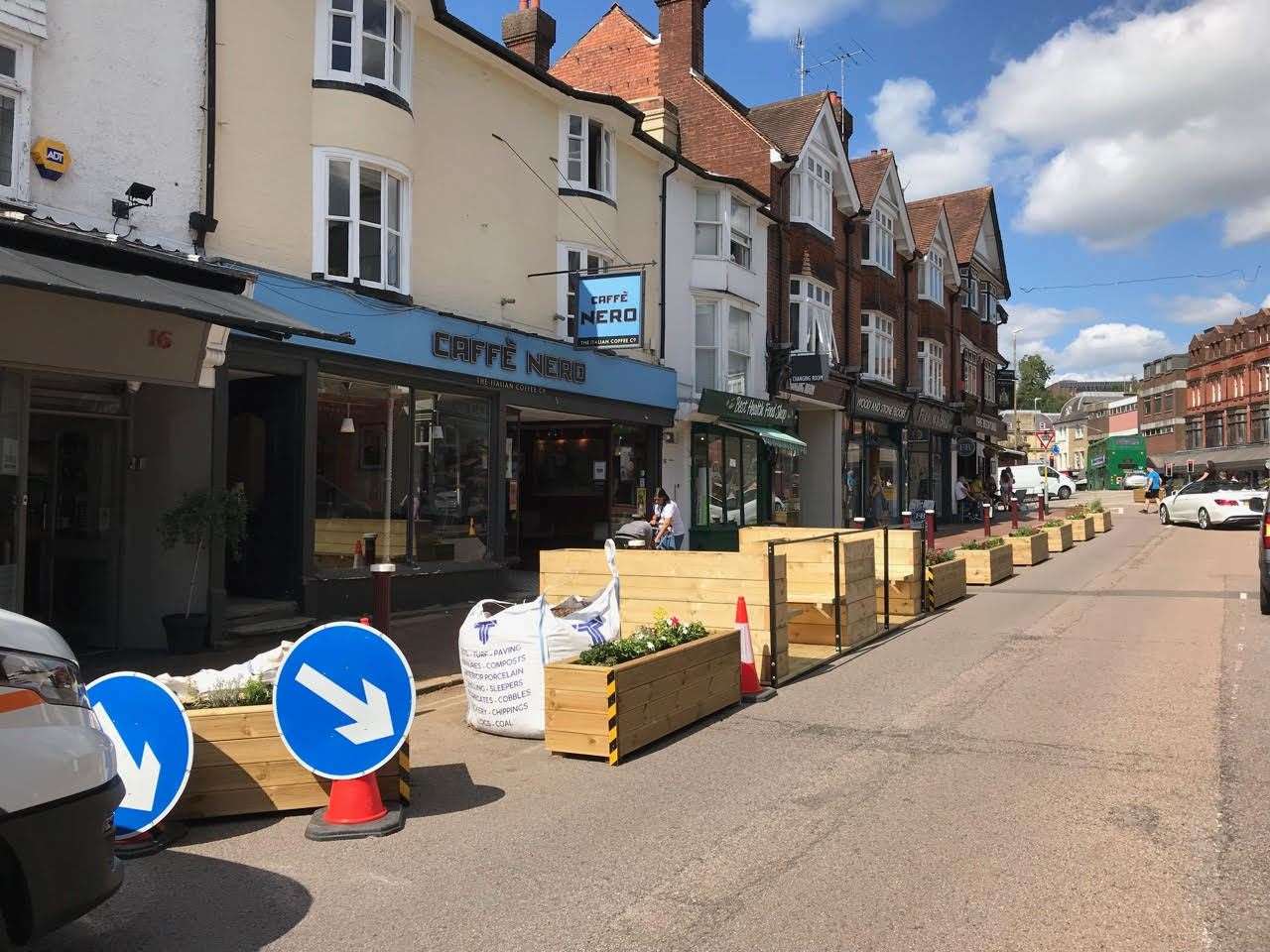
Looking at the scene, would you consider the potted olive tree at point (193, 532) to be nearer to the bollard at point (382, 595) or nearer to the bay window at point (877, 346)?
the bollard at point (382, 595)

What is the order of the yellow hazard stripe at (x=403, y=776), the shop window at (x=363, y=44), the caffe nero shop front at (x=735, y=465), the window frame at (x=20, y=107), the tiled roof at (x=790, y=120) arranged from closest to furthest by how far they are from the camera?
the yellow hazard stripe at (x=403, y=776) → the window frame at (x=20, y=107) → the shop window at (x=363, y=44) → the caffe nero shop front at (x=735, y=465) → the tiled roof at (x=790, y=120)

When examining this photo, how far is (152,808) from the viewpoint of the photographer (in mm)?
5016

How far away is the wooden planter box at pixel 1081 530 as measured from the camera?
1049 inches

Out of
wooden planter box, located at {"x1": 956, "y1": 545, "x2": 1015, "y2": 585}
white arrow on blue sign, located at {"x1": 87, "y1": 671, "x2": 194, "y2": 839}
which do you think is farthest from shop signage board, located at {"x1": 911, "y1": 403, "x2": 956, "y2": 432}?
white arrow on blue sign, located at {"x1": 87, "y1": 671, "x2": 194, "y2": 839}

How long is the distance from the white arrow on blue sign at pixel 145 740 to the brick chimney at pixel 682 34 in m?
23.7

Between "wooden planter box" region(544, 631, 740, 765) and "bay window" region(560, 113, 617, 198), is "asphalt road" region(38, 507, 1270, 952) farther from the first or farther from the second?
"bay window" region(560, 113, 617, 198)

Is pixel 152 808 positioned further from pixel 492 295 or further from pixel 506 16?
pixel 506 16

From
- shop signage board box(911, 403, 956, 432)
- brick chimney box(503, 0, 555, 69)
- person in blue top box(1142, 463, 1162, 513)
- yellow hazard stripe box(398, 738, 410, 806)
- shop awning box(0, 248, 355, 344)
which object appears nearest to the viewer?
yellow hazard stripe box(398, 738, 410, 806)

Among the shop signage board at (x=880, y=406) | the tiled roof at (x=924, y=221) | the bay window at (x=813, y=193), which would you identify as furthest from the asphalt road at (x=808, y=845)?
the tiled roof at (x=924, y=221)

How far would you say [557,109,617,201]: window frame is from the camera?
17.4 m

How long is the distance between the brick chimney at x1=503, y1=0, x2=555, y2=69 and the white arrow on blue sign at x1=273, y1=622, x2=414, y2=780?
1724 centimetres

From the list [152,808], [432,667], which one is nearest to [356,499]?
[432,667]

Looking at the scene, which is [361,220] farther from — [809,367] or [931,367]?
[931,367]

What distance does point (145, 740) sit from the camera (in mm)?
5152
